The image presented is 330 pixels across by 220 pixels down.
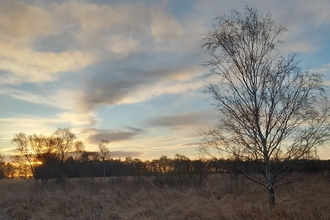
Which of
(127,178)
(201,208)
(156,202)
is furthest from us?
(127,178)

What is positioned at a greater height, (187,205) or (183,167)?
(183,167)

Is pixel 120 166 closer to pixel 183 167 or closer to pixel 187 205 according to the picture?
pixel 183 167

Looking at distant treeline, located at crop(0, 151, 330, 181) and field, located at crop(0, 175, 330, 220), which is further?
distant treeline, located at crop(0, 151, 330, 181)

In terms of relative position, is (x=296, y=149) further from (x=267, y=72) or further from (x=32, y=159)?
(x=32, y=159)

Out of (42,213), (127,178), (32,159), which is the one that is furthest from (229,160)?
(32,159)

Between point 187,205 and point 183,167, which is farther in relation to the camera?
point 183,167

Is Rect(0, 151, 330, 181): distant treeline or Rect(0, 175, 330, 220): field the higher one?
Rect(0, 151, 330, 181): distant treeline

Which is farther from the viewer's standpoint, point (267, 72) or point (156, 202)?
point (156, 202)

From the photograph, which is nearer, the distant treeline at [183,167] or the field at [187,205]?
the field at [187,205]

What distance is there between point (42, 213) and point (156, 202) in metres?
5.73

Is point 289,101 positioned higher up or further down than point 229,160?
higher up

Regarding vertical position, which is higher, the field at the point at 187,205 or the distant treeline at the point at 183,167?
the distant treeline at the point at 183,167

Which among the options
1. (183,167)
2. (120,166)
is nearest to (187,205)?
(183,167)

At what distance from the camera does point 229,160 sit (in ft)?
34.9
